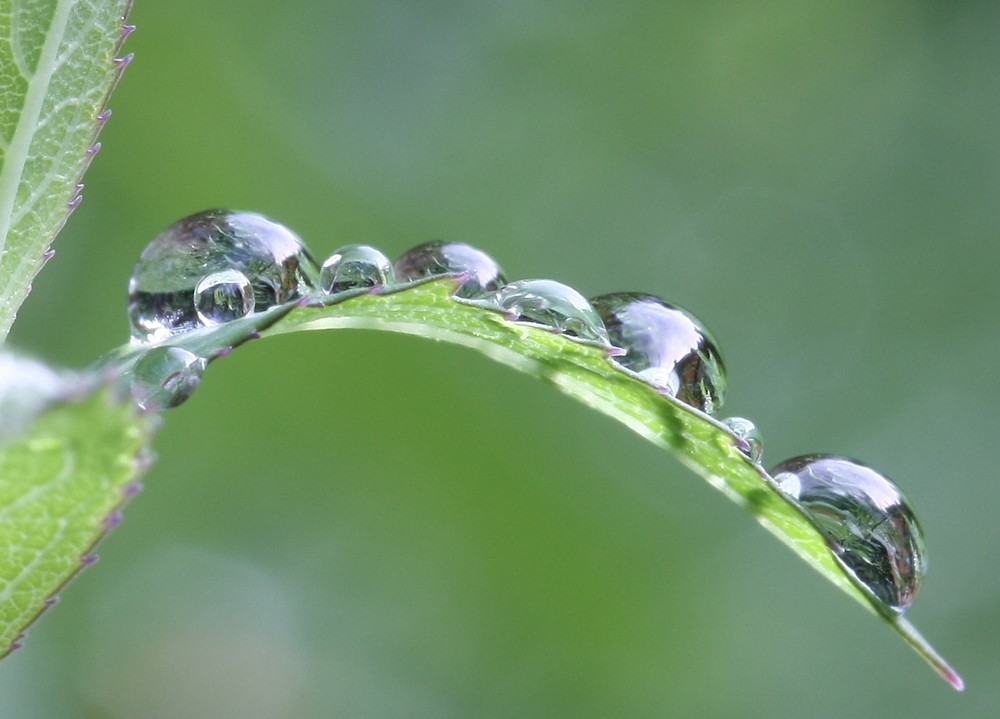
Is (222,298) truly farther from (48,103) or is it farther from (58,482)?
(58,482)

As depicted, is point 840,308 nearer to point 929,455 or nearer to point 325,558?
point 929,455

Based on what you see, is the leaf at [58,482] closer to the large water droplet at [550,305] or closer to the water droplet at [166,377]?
the water droplet at [166,377]

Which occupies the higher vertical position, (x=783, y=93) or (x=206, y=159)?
(x=783, y=93)

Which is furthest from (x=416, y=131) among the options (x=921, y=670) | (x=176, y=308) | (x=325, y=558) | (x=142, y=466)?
(x=142, y=466)

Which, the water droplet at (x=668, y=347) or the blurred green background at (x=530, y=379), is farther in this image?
the blurred green background at (x=530, y=379)

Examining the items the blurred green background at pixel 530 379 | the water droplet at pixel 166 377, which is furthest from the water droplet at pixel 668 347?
the blurred green background at pixel 530 379

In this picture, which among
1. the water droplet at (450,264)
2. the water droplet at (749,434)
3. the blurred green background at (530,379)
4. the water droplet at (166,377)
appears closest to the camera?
the water droplet at (166,377)

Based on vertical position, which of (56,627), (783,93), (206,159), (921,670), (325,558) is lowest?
(56,627)
